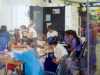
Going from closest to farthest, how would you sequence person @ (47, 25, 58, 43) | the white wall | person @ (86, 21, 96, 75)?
the white wall < person @ (47, 25, 58, 43) < person @ (86, 21, 96, 75)

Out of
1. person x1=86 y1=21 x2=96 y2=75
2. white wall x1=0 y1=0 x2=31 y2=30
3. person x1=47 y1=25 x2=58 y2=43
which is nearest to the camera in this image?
white wall x1=0 y1=0 x2=31 y2=30

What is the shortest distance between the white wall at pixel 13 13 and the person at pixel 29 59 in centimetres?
27

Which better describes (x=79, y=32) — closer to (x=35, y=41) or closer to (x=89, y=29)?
(x=89, y=29)

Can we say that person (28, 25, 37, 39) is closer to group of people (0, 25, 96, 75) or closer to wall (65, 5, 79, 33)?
group of people (0, 25, 96, 75)

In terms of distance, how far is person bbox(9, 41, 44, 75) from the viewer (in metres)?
4.19

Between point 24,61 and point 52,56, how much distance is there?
353 mm

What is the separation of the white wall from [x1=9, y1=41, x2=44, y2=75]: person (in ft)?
0.90

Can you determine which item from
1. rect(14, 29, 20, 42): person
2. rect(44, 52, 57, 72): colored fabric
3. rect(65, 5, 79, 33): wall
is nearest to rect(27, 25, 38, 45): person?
rect(14, 29, 20, 42): person

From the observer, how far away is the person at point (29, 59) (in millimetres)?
4191

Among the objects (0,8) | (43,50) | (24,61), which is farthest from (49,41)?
(0,8)

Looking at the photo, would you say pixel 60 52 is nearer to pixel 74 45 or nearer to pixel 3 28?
pixel 74 45

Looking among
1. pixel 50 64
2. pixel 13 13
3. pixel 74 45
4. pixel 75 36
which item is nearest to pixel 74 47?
pixel 74 45

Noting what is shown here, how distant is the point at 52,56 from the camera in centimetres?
430

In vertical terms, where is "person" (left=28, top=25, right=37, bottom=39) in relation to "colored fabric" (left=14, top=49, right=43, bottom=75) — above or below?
above
